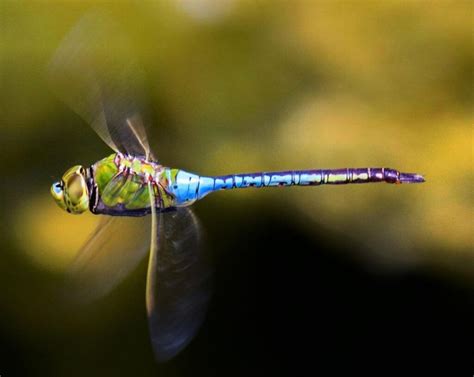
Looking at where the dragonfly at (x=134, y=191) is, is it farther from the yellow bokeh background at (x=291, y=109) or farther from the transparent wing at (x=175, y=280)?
the yellow bokeh background at (x=291, y=109)

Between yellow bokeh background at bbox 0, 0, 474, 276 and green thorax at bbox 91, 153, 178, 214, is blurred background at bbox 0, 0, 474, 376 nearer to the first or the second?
yellow bokeh background at bbox 0, 0, 474, 276

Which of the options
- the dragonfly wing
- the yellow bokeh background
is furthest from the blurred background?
the dragonfly wing

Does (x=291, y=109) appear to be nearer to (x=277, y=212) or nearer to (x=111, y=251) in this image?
(x=277, y=212)

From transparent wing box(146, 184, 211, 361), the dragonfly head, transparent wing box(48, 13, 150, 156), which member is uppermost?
transparent wing box(48, 13, 150, 156)

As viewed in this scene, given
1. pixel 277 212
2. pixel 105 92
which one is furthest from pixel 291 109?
pixel 105 92

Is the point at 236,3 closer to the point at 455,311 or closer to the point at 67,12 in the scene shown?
the point at 67,12

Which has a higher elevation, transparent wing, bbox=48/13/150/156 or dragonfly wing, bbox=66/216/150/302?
transparent wing, bbox=48/13/150/156

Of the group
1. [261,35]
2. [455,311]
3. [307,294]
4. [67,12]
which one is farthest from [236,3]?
[455,311]

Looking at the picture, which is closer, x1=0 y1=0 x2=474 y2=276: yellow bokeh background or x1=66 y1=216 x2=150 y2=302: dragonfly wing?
x1=66 y1=216 x2=150 y2=302: dragonfly wing
